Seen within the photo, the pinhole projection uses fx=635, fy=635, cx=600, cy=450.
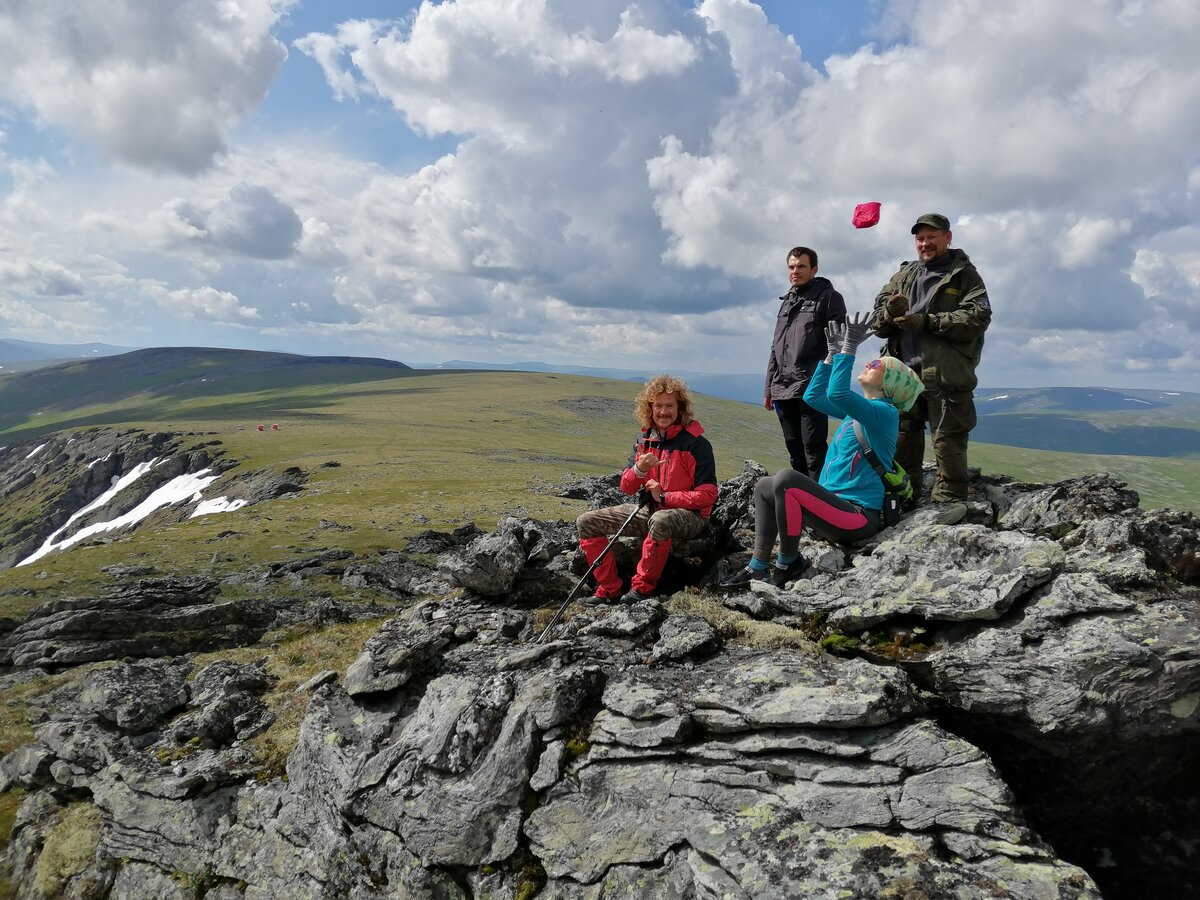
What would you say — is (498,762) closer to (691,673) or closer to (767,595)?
(691,673)

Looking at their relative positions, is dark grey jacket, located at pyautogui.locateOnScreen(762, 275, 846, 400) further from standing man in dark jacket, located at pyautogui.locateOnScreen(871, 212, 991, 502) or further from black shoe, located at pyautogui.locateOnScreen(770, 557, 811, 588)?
black shoe, located at pyautogui.locateOnScreen(770, 557, 811, 588)

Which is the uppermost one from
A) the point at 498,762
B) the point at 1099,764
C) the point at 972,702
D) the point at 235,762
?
the point at 972,702

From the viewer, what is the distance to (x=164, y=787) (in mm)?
11969

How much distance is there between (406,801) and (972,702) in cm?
831

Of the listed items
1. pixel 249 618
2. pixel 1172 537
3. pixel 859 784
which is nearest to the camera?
pixel 859 784

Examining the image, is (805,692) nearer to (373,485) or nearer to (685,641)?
(685,641)

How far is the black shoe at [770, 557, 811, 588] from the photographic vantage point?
12047 mm

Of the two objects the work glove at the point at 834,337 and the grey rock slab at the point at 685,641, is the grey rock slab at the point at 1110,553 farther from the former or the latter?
the grey rock slab at the point at 685,641

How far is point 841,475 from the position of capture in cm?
1220

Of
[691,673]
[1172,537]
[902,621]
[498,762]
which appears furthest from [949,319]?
[498,762]

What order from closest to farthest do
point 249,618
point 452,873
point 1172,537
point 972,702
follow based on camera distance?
point 972,702 → point 452,873 → point 1172,537 → point 249,618

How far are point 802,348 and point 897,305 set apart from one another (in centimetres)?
209

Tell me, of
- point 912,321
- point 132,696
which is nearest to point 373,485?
point 132,696

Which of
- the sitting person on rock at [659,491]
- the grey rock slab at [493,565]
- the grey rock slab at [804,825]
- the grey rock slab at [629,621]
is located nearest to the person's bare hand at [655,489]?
the sitting person on rock at [659,491]
